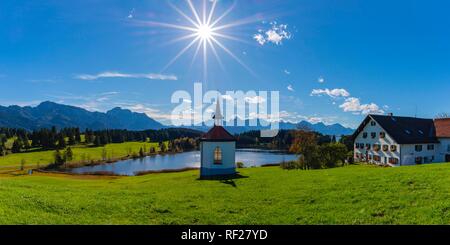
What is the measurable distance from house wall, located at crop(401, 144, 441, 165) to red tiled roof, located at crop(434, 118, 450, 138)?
5.72 feet

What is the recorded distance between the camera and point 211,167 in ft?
93.8

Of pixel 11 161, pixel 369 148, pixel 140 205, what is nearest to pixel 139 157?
pixel 11 161

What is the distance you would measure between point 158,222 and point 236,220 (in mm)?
2785

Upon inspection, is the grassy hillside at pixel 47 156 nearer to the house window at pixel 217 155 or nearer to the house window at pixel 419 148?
the house window at pixel 217 155

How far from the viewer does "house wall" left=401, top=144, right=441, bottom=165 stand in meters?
40.8

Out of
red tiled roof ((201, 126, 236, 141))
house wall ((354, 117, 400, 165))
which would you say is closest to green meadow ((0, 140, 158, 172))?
red tiled roof ((201, 126, 236, 141))

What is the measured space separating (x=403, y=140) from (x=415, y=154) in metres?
3.01

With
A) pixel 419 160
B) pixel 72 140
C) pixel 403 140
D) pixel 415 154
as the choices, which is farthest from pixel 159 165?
pixel 72 140

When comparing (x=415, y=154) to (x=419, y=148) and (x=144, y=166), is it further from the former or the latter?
(x=144, y=166)

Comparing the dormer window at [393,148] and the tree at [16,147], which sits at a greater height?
the dormer window at [393,148]

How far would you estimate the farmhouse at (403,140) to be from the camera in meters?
41.2

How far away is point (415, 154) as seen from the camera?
41656mm

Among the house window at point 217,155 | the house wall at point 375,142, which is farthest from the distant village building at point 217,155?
the house wall at point 375,142
